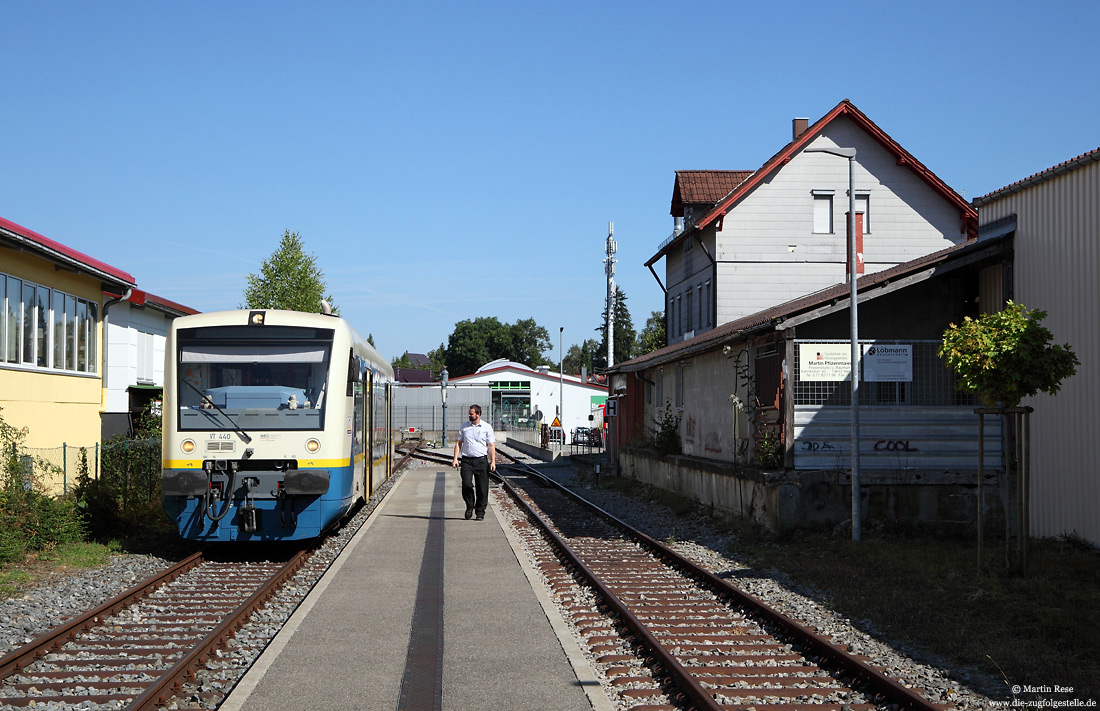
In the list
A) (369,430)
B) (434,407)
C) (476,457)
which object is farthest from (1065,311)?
(434,407)

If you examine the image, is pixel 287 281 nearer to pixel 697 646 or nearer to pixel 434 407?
pixel 434 407

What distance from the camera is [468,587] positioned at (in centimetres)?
1065

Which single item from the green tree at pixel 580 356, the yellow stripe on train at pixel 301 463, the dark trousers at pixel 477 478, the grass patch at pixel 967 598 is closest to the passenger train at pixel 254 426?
the yellow stripe on train at pixel 301 463

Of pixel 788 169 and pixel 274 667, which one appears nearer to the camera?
pixel 274 667

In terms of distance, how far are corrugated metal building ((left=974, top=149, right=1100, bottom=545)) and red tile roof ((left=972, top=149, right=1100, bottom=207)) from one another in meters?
0.02

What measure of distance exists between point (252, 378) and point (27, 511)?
10.9 feet

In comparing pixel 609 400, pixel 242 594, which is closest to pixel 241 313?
pixel 242 594

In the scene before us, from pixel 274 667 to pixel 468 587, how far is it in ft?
12.1

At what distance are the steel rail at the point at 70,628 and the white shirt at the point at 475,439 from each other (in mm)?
6403

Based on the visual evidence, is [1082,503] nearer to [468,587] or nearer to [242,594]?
[468,587]

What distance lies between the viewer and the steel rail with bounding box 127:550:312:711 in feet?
20.4

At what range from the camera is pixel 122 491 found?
1454cm

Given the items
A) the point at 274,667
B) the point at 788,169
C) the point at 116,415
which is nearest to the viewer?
the point at 274,667

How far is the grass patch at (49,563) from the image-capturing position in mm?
10561
